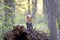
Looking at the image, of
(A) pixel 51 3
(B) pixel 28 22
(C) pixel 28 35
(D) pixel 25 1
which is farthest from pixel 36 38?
(D) pixel 25 1

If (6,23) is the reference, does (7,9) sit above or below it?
above

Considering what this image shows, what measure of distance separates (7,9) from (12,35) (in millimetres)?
3168

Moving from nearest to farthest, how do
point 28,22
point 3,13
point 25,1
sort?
point 28,22
point 3,13
point 25,1

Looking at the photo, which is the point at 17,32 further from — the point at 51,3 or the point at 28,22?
the point at 51,3

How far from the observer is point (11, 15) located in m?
4.12

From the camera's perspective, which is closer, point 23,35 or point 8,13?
point 23,35

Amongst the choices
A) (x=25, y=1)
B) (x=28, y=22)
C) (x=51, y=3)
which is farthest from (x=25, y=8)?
(x=28, y=22)

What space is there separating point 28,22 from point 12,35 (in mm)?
313

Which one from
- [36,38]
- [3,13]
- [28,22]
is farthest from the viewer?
[3,13]

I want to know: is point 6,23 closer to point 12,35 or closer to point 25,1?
point 12,35

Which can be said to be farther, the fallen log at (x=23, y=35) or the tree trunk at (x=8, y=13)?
the tree trunk at (x=8, y=13)

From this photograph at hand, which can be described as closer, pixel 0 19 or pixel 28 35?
pixel 28 35

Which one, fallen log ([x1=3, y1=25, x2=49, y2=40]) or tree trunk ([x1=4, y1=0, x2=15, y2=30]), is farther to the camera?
tree trunk ([x1=4, y1=0, x2=15, y2=30])

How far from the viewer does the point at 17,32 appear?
1.04 meters
